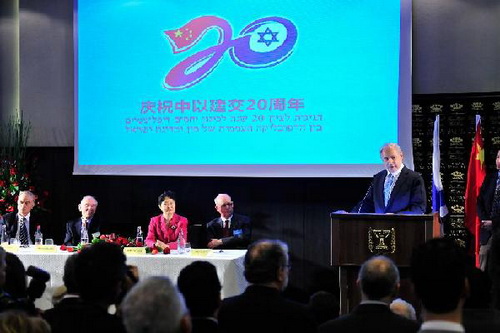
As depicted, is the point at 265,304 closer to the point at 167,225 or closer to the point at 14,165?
the point at 167,225

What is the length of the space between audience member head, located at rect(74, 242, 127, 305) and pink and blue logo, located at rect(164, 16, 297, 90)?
5.03 meters

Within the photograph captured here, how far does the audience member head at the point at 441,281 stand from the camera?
210cm

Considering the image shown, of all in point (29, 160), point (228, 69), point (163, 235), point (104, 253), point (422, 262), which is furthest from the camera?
point (29, 160)

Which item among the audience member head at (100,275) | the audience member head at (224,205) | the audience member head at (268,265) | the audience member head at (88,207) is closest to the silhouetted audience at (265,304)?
the audience member head at (268,265)

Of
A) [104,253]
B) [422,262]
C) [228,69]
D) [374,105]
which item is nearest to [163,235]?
[228,69]

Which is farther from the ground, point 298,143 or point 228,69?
point 228,69

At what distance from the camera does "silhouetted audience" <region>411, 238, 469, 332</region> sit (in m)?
2.10

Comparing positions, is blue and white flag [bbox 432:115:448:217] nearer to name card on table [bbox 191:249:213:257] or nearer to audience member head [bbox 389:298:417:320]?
name card on table [bbox 191:249:213:257]

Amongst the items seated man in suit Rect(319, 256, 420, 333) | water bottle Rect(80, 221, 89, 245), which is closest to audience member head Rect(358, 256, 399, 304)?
seated man in suit Rect(319, 256, 420, 333)

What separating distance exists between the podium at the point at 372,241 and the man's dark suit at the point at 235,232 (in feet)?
4.66

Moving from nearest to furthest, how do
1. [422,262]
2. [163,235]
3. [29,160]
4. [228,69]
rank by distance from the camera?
1. [422,262]
2. [163,235]
3. [228,69]
4. [29,160]

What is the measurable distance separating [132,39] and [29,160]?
74.5 inches

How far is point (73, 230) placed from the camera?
22.7ft

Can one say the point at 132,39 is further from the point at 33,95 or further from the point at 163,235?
the point at 163,235
